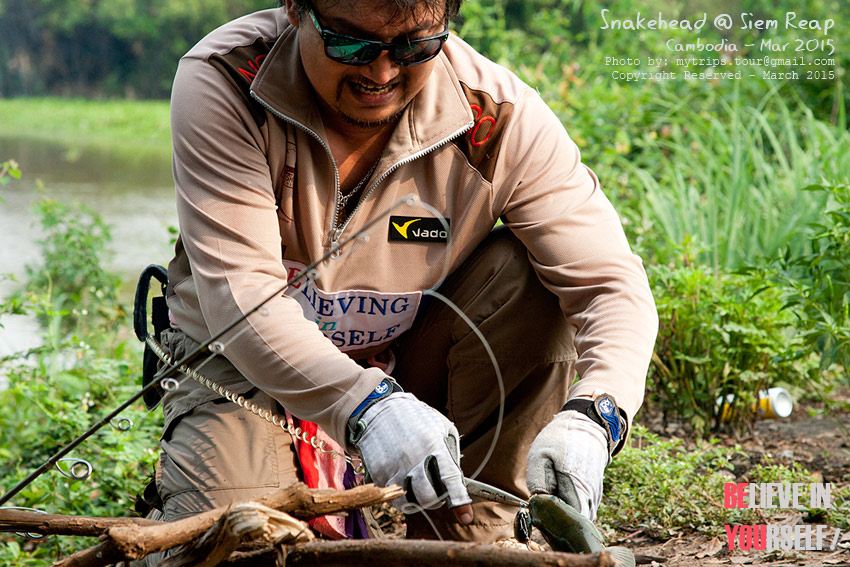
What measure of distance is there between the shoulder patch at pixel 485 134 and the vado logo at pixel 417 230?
18cm

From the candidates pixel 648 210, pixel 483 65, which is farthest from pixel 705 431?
pixel 483 65

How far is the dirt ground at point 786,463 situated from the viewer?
233 centimetres

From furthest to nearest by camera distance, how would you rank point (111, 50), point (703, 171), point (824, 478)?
point (111, 50) → point (703, 171) → point (824, 478)

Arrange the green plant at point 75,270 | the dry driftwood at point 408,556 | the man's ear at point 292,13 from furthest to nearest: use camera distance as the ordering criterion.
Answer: the green plant at point 75,270
the man's ear at point 292,13
the dry driftwood at point 408,556

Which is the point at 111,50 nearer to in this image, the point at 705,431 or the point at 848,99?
the point at 848,99

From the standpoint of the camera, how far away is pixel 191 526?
4.87 ft

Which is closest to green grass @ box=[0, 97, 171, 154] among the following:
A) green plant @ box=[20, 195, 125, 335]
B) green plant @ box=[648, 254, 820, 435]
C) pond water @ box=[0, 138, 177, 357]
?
pond water @ box=[0, 138, 177, 357]

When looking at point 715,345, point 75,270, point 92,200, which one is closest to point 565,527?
point 715,345

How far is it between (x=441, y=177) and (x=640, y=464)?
106cm

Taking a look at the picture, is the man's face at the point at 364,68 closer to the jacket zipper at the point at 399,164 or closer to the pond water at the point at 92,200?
the jacket zipper at the point at 399,164

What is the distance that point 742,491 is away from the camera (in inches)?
102

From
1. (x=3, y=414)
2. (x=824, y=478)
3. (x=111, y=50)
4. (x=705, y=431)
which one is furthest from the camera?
(x=111, y=50)

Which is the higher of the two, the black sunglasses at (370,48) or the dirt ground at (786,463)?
the black sunglasses at (370,48)

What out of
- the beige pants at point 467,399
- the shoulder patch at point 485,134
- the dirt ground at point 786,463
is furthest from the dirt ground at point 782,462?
the shoulder patch at point 485,134
